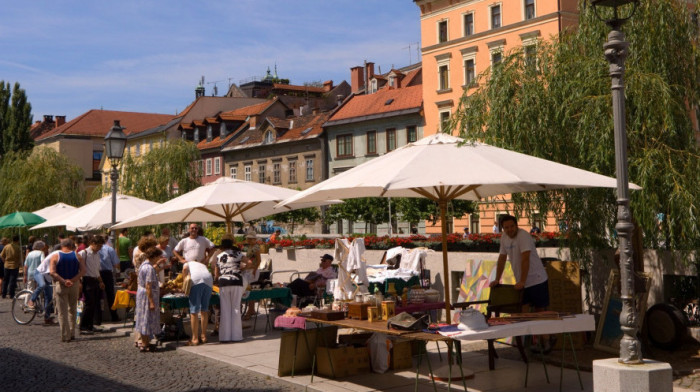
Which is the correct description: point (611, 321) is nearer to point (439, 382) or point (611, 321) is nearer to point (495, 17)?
point (439, 382)

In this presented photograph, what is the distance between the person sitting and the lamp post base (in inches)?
333

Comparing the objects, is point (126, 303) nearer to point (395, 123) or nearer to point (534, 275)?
point (534, 275)

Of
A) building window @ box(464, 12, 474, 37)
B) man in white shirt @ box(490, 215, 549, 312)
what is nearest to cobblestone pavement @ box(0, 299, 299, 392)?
man in white shirt @ box(490, 215, 549, 312)

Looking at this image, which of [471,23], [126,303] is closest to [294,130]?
[471,23]

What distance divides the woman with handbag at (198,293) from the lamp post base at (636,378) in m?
7.09

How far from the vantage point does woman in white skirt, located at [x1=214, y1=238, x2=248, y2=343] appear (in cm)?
1259

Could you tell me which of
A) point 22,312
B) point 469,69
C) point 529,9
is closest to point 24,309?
point 22,312

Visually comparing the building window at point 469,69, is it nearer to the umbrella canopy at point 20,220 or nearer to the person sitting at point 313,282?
the umbrella canopy at point 20,220

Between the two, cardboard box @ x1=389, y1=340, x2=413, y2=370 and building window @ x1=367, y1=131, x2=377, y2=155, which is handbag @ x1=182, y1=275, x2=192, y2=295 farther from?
building window @ x1=367, y1=131, x2=377, y2=155

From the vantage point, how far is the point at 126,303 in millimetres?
14320

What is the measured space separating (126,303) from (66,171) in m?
32.0

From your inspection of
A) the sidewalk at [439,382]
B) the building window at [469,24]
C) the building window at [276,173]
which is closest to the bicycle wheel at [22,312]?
the sidewalk at [439,382]

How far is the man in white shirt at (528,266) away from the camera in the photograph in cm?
955

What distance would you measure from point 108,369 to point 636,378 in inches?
279
